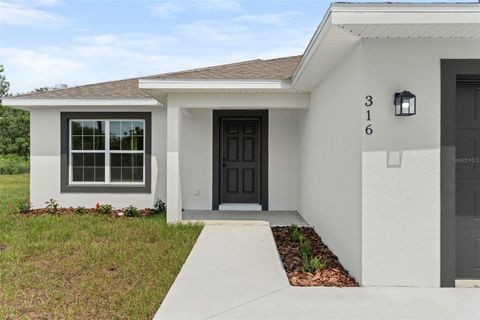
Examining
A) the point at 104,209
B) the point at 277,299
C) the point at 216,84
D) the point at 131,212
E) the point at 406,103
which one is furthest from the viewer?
the point at 104,209

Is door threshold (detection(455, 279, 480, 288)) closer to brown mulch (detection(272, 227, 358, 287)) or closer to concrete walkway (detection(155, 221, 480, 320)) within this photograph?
concrete walkway (detection(155, 221, 480, 320))

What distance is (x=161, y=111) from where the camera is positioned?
9.32 metres

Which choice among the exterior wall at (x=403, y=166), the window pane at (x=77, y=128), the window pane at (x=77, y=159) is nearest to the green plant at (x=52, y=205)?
the window pane at (x=77, y=159)

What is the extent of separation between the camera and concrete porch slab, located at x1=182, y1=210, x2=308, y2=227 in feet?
25.8

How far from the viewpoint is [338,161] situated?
5062 millimetres

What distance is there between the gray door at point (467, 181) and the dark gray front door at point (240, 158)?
5653mm

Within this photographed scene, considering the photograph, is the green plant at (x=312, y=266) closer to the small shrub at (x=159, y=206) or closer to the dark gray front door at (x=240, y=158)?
the dark gray front door at (x=240, y=158)

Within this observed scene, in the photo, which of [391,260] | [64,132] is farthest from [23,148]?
[391,260]

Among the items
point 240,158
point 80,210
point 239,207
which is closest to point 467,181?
point 239,207

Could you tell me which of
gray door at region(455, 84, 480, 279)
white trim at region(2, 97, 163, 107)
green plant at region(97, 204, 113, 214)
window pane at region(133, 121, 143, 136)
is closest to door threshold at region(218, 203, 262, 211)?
green plant at region(97, 204, 113, 214)

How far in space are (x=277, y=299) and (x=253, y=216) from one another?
4720 mm

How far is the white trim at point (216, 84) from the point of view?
6.86 metres

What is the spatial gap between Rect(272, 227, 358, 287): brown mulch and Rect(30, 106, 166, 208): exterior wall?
4.01 metres

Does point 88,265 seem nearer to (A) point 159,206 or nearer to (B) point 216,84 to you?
(B) point 216,84
